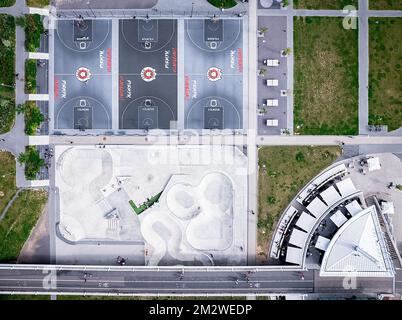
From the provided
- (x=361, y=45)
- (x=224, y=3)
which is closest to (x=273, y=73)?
(x=224, y=3)

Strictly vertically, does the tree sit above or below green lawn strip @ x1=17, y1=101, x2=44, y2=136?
→ above

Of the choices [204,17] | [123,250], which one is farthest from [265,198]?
[204,17]

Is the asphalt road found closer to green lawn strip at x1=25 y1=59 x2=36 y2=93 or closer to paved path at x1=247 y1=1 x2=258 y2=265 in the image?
paved path at x1=247 y1=1 x2=258 y2=265

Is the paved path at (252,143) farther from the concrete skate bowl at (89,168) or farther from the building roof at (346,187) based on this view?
the concrete skate bowl at (89,168)

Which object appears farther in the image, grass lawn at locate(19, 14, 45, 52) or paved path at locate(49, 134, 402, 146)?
paved path at locate(49, 134, 402, 146)

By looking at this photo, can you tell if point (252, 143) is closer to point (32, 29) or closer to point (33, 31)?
point (33, 31)

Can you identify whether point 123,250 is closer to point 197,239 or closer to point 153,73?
point 197,239

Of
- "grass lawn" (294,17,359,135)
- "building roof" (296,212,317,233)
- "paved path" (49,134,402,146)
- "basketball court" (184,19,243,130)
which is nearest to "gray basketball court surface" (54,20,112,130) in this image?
"paved path" (49,134,402,146)
